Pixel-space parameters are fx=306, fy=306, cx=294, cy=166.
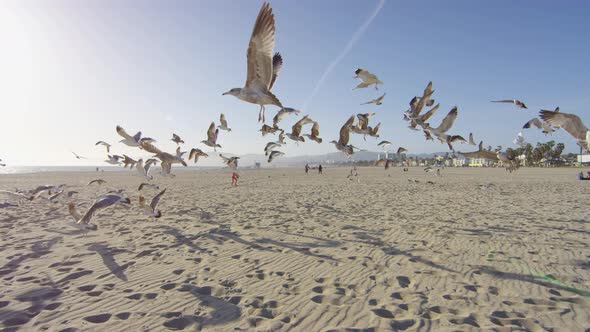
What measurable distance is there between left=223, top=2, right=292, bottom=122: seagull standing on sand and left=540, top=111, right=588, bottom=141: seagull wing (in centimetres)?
512

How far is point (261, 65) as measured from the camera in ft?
17.2

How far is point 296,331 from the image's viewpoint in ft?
11.0

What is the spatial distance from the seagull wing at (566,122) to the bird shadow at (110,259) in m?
8.01

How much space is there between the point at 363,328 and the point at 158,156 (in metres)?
7.62

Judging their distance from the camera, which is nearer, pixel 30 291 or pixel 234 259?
pixel 30 291

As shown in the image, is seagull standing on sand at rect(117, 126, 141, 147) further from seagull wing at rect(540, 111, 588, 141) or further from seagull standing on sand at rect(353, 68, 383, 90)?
seagull wing at rect(540, 111, 588, 141)

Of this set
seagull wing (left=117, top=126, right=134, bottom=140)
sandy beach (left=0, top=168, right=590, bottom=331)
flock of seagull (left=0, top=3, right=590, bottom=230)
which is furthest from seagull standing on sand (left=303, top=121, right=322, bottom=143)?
seagull wing (left=117, top=126, right=134, bottom=140)

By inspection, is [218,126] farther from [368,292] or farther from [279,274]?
[368,292]

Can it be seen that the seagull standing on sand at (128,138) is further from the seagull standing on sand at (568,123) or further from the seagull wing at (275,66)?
the seagull standing on sand at (568,123)

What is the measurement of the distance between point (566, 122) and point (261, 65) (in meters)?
5.80

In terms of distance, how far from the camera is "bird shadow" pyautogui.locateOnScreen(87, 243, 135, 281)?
4.98 m

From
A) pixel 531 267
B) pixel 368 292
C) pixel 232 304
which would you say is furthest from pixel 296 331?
pixel 531 267

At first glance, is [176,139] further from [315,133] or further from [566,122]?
[566,122]

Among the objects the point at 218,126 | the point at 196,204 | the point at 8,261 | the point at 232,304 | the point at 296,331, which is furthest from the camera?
the point at 196,204
